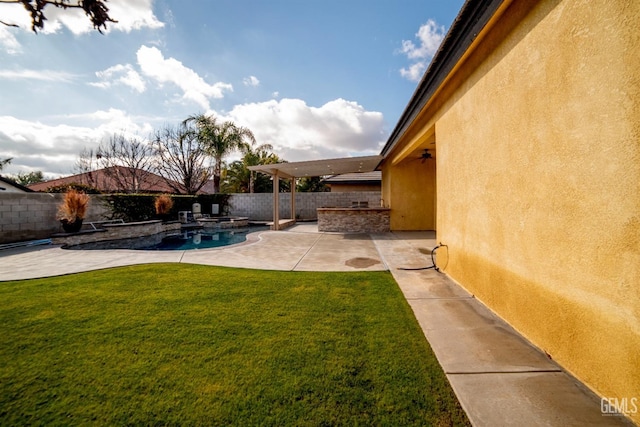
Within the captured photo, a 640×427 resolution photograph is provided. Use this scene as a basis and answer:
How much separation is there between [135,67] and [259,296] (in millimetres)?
10085

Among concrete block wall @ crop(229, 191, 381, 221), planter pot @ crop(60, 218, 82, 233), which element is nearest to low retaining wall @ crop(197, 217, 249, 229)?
concrete block wall @ crop(229, 191, 381, 221)

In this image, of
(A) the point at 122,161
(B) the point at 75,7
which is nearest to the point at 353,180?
(B) the point at 75,7

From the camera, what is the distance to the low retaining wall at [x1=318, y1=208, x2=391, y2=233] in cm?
1362

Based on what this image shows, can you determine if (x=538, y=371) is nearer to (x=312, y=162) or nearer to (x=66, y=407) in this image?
(x=66, y=407)

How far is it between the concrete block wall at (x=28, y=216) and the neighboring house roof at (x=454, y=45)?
1628 cm

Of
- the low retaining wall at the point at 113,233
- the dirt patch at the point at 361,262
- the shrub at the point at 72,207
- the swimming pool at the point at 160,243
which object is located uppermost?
the shrub at the point at 72,207

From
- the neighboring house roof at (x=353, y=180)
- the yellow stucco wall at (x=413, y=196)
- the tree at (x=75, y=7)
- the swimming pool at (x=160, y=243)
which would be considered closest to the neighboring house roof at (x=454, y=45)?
the tree at (x=75, y=7)

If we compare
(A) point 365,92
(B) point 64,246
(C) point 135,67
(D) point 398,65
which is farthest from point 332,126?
(B) point 64,246

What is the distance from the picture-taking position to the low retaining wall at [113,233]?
1088cm

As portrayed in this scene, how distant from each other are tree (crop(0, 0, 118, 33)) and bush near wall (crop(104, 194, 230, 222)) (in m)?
16.4

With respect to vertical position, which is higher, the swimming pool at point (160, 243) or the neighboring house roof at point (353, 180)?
the neighboring house roof at point (353, 180)

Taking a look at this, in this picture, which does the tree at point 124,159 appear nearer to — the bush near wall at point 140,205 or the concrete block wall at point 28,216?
the bush near wall at point 140,205

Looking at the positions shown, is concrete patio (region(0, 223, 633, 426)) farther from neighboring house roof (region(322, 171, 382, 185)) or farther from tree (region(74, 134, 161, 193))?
tree (region(74, 134, 161, 193))

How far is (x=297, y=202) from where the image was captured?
2200cm
